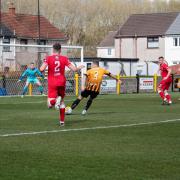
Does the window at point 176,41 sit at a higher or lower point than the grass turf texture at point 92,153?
higher

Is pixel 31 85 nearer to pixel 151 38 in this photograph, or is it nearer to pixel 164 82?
pixel 164 82

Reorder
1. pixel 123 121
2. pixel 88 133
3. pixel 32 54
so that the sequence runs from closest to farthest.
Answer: pixel 88 133, pixel 123 121, pixel 32 54

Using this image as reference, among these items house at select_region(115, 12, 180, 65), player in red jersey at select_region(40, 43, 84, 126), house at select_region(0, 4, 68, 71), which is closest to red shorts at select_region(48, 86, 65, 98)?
player in red jersey at select_region(40, 43, 84, 126)

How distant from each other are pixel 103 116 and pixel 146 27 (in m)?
70.0

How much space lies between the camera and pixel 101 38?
11662cm

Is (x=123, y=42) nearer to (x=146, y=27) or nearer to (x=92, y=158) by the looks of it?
(x=146, y=27)

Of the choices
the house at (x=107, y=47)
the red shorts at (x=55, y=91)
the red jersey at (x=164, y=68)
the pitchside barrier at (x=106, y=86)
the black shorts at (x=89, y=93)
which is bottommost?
the pitchside barrier at (x=106, y=86)

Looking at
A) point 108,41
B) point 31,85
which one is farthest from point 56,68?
point 108,41

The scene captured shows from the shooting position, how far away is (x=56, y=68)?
15180 millimetres

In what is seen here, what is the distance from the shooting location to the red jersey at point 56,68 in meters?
15.2

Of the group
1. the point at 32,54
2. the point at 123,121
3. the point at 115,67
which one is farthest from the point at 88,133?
the point at 115,67

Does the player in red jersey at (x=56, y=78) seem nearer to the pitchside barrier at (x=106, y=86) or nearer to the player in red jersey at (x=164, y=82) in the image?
the player in red jersey at (x=164, y=82)

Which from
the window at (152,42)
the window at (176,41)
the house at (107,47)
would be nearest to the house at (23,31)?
the window at (152,42)

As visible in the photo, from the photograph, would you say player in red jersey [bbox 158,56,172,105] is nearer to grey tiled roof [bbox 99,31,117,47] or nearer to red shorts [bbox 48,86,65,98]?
red shorts [bbox 48,86,65,98]
